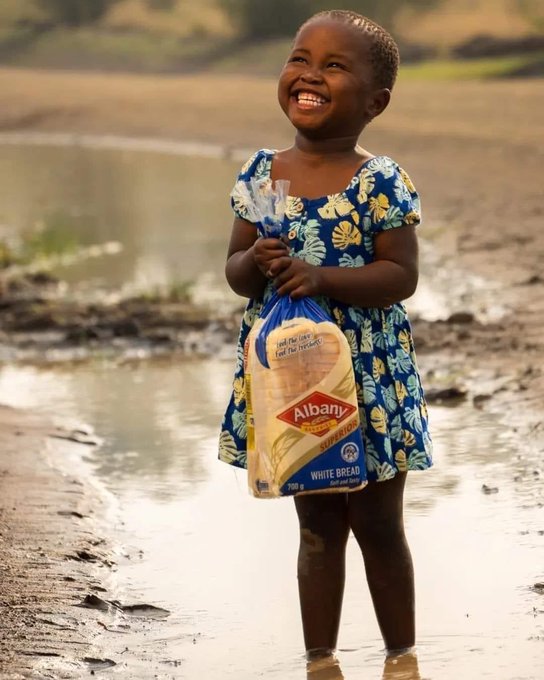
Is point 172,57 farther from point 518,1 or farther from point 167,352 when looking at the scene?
point 167,352

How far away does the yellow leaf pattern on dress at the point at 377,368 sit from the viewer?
12.0 feet

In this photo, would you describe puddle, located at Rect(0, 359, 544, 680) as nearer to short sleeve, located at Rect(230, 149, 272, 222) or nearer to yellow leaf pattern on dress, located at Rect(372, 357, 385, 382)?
yellow leaf pattern on dress, located at Rect(372, 357, 385, 382)

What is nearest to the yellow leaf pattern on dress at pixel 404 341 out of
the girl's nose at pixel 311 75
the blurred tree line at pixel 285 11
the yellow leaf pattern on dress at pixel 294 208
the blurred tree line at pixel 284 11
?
the yellow leaf pattern on dress at pixel 294 208

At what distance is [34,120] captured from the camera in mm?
30109

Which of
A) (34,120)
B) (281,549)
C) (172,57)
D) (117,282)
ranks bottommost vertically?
(281,549)

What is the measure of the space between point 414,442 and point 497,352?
4168 millimetres

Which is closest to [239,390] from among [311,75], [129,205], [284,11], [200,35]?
[311,75]

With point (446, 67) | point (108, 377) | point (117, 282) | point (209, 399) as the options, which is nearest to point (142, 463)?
point (209, 399)

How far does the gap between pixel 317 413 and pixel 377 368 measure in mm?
222

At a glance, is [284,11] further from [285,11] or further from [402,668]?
[402,668]

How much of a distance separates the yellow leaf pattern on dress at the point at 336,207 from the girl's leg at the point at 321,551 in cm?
66

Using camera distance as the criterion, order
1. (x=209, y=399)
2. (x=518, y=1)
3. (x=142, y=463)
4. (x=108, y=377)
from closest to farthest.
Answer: (x=142, y=463)
(x=209, y=399)
(x=108, y=377)
(x=518, y=1)

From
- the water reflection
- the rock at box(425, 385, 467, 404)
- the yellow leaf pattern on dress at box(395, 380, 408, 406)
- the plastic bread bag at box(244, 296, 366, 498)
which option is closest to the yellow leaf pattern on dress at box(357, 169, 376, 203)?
the plastic bread bag at box(244, 296, 366, 498)

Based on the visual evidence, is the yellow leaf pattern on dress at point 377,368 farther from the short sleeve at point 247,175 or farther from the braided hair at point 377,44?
the braided hair at point 377,44
